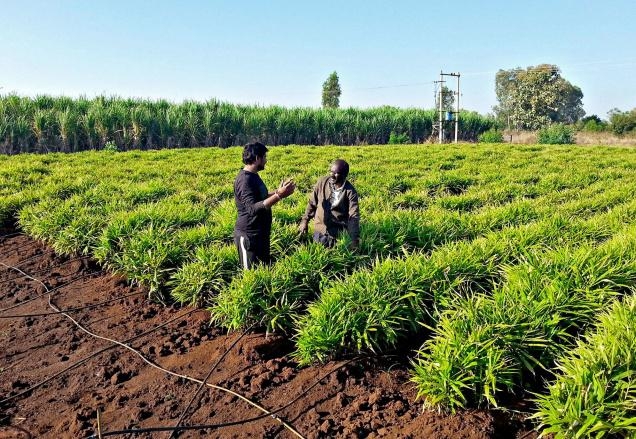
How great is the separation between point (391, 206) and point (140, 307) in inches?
172

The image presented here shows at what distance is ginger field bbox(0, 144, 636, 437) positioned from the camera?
341 centimetres

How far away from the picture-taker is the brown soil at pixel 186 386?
11.0ft

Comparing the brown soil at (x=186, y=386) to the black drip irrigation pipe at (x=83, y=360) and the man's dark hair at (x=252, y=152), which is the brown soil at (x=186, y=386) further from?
the man's dark hair at (x=252, y=152)

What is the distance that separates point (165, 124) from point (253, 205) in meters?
16.7

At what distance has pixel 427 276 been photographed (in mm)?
4652

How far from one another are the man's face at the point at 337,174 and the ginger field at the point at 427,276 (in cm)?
68

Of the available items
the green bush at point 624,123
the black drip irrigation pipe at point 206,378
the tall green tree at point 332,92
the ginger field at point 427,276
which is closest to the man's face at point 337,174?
the ginger field at point 427,276

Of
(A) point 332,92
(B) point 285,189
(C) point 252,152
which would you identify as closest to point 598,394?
(B) point 285,189

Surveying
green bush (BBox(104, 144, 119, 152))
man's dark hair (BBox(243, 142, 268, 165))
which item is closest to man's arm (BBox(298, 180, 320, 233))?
man's dark hair (BBox(243, 142, 268, 165))

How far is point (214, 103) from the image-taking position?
77.0ft

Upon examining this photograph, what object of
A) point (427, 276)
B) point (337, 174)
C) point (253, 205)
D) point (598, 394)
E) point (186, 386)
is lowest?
point (186, 386)

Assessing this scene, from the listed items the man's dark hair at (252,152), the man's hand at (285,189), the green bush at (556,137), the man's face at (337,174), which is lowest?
the man's hand at (285,189)

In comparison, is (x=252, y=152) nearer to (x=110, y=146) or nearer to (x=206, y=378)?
(x=206, y=378)

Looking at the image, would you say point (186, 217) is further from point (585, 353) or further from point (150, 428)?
point (585, 353)
